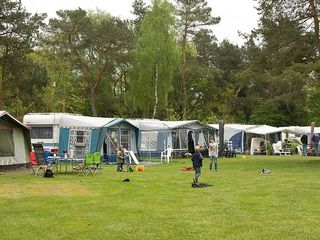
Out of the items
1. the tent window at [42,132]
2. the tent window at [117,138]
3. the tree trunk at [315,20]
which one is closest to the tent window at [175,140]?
the tent window at [117,138]

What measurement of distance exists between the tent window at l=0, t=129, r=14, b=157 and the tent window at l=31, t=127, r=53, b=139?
19.7 feet

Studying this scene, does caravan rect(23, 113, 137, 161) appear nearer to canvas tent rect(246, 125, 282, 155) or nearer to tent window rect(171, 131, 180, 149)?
tent window rect(171, 131, 180, 149)

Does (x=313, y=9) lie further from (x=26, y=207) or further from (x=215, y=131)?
(x=26, y=207)

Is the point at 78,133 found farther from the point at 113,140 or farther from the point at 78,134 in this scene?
the point at 113,140

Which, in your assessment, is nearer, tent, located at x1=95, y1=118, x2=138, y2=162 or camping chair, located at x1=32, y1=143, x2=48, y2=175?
camping chair, located at x1=32, y1=143, x2=48, y2=175

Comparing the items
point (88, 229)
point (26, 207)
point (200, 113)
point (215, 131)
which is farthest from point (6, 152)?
point (200, 113)

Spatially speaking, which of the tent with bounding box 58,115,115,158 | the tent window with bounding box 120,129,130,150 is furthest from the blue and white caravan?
the tent window with bounding box 120,129,130,150

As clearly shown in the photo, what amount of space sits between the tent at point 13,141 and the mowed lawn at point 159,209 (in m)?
3.67

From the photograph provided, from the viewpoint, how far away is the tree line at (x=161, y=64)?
73.8 ft

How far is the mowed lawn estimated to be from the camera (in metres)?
7.02

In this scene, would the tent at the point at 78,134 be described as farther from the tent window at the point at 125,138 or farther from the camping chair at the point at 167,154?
the camping chair at the point at 167,154

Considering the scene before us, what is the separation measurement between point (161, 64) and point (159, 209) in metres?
29.4

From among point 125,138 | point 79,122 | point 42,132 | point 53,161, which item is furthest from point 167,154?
point 53,161

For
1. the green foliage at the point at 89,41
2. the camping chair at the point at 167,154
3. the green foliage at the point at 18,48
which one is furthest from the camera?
the green foliage at the point at 89,41
